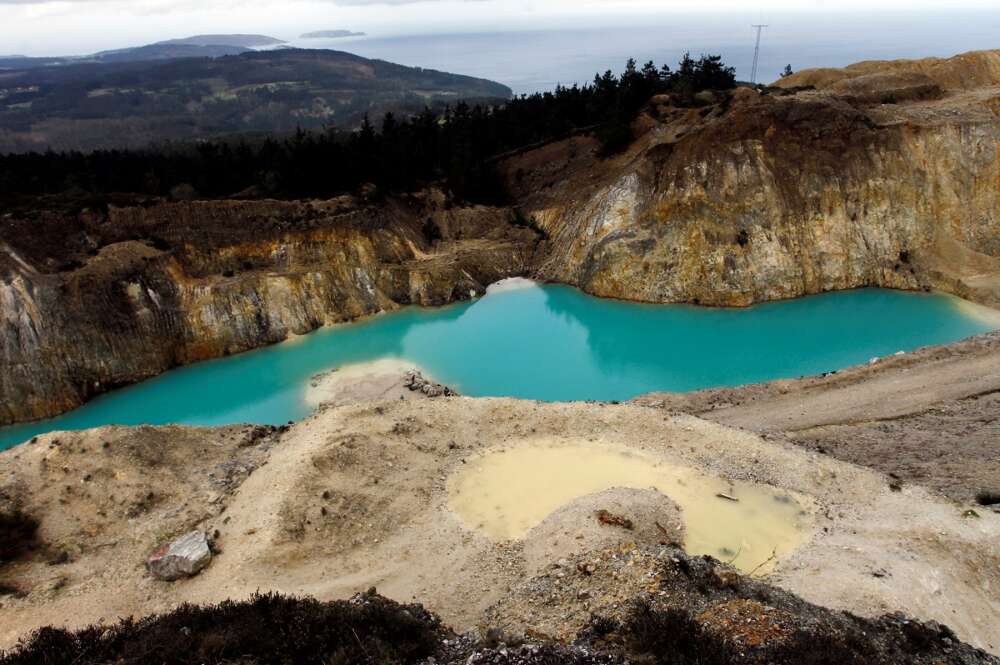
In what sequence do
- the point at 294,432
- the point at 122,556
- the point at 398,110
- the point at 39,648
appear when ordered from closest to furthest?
the point at 39,648
the point at 122,556
the point at 294,432
the point at 398,110

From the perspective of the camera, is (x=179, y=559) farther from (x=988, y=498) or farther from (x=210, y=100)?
(x=210, y=100)

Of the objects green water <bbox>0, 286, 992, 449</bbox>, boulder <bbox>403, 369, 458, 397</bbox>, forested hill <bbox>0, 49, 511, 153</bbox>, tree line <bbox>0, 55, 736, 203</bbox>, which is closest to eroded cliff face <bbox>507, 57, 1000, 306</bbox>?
green water <bbox>0, 286, 992, 449</bbox>

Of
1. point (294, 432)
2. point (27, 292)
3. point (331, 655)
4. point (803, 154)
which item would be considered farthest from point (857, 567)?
point (27, 292)

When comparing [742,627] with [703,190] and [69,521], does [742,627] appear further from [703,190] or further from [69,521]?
[703,190]

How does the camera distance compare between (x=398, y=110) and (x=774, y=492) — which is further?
(x=398, y=110)

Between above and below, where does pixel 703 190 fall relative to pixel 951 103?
below

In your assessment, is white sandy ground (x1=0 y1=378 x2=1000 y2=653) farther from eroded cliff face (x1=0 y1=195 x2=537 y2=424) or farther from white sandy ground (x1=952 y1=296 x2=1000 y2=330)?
white sandy ground (x1=952 y1=296 x2=1000 y2=330)

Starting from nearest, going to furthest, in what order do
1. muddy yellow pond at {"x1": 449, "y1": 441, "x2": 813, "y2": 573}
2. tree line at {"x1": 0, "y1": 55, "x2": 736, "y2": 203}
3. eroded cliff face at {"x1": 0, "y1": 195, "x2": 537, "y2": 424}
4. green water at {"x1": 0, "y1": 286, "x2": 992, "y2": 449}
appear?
1. muddy yellow pond at {"x1": 449, "y1": 441, "x2": 813, "y2": 573}
2. green water at {"x1": 0, "y1": 286, "x2": 992, "y2": 449}
3. eroded cliff face at {"x1": 0, "y1": 195, "x2": 537, "y2": 424}
4. tree line at {"x1": 0, "y1": 55, "x2": 736, "y2": 203}
